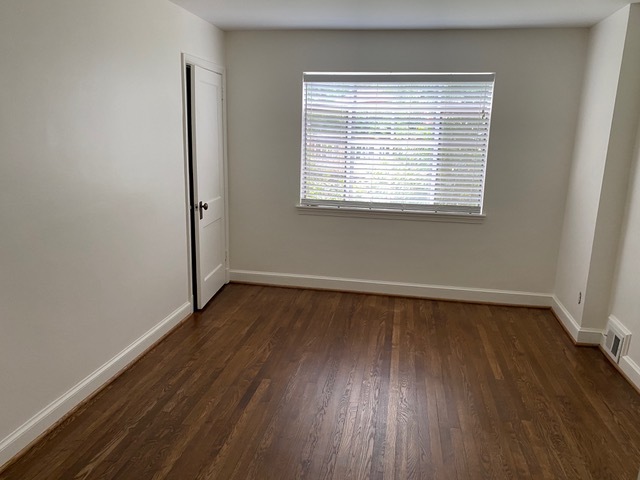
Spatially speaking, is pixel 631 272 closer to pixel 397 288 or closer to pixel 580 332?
pixel 580 332

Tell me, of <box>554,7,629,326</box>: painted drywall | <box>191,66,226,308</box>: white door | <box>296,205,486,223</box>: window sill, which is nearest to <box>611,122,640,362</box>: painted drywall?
<box>554,7,629,326</box>: painted drywall

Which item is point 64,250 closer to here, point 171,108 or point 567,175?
point 171,108

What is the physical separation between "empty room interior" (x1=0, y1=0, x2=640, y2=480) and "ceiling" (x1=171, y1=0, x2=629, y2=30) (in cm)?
3

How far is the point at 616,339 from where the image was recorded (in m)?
3.19

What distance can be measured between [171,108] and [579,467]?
3356mm

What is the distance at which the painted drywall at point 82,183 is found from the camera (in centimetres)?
205

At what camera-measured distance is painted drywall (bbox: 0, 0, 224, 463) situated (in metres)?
2.05

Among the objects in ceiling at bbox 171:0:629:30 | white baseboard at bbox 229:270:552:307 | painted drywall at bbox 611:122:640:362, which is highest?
ceiling at bbox 171:0:629:30

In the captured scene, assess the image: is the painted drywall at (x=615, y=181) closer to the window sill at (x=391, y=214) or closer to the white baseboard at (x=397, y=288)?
the white baseboard at (x=397, y=288)

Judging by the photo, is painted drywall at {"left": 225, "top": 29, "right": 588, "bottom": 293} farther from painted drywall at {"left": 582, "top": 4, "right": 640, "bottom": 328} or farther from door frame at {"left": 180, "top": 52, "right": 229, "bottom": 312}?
painted drywall at {"left": 582, "top": 4, "right": 640, "bottom": 328}

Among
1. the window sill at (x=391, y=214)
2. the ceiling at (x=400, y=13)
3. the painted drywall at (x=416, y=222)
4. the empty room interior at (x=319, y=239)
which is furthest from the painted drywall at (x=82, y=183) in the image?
the window sill at (x=391, y=214)

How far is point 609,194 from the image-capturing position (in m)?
3.26

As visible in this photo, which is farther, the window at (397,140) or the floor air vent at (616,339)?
the window at (397,140)

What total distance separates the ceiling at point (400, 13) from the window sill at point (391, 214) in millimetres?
1617
